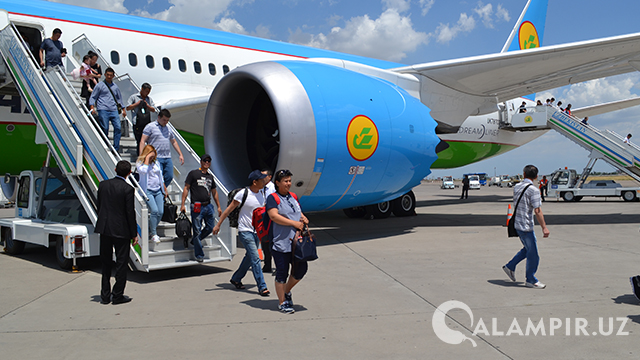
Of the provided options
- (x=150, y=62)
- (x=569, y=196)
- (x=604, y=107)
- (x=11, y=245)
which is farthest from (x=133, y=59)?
(x=569, y=196)

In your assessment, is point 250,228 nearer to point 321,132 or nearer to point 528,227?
point 321,132

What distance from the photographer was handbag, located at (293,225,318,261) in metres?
4.24

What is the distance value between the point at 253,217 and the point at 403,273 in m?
2.18

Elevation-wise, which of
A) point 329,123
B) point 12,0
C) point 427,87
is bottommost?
point 329,123

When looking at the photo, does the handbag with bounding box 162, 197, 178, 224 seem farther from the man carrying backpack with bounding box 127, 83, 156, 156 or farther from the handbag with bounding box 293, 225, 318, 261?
the handbag with bounding box 293, 225, 318, 261

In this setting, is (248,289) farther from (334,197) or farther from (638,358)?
(638,358)

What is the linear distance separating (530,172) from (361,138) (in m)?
2.80

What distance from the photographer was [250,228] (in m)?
5.26

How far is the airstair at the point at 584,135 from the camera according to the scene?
15906 millimetres

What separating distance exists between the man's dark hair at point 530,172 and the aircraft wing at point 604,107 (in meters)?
14.2

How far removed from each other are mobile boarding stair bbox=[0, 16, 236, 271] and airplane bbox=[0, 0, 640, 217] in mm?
969

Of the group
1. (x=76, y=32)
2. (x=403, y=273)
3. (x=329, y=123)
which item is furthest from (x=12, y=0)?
(x=403, y=273)

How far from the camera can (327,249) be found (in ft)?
27.0

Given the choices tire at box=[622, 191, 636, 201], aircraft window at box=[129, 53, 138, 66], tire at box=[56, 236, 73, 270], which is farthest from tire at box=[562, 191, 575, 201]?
tire at box=[56, 236, 73, 270]
